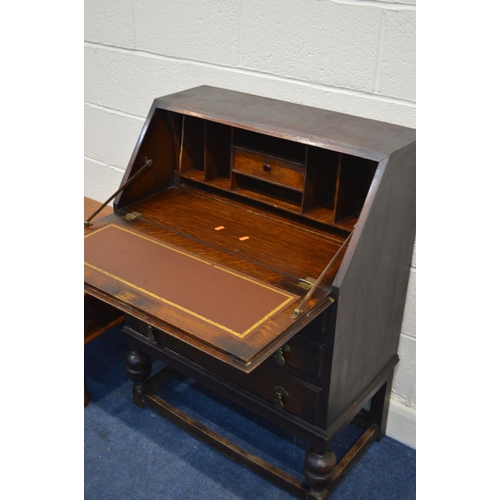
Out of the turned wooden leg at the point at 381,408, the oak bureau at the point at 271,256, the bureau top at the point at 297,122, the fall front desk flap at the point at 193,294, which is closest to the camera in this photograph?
the fall front desk flap at the point at 193,294

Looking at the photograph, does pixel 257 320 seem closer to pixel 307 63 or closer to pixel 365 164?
pixel 365 164

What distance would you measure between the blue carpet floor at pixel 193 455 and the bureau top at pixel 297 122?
126 cm

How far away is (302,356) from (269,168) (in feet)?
2.00

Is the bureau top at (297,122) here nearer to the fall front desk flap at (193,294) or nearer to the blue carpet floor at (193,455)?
the fall front desk flap at (193,294)

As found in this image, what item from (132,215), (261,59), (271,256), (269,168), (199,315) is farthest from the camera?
(261,59)

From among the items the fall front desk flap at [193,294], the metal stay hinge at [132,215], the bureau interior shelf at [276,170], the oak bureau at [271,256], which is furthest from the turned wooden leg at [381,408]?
the metal stay hinge at [132,215]

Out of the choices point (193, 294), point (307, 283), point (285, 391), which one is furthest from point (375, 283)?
point (193, 294)

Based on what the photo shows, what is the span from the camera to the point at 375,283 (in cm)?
192

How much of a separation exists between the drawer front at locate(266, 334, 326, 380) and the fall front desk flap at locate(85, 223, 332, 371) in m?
0.25

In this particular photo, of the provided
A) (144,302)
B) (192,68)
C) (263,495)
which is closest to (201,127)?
(192,68)

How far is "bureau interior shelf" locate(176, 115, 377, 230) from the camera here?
1.94 metres

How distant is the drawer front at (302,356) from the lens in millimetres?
1872

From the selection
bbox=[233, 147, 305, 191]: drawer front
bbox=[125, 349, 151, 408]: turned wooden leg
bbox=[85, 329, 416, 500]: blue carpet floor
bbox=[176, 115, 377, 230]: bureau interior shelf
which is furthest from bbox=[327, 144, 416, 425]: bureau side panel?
bbox=[125, 349, 151, 408]: turned wooden leg

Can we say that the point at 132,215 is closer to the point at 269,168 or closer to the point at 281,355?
the point at 269,168
